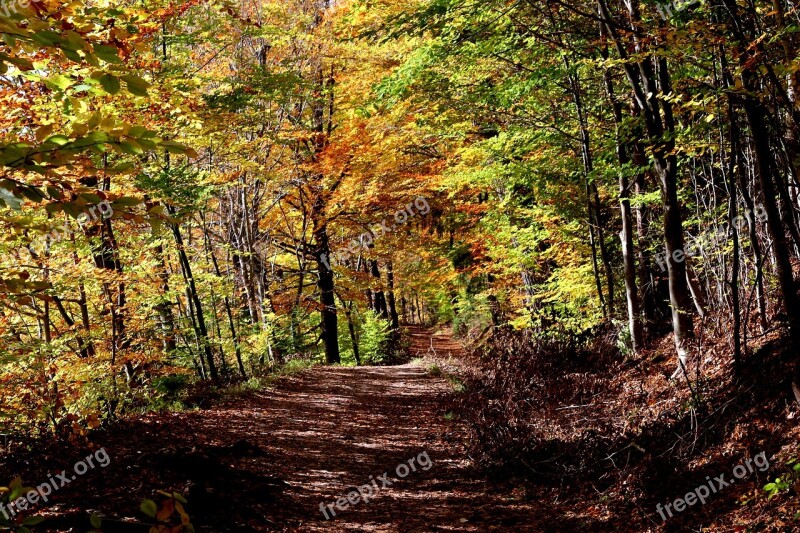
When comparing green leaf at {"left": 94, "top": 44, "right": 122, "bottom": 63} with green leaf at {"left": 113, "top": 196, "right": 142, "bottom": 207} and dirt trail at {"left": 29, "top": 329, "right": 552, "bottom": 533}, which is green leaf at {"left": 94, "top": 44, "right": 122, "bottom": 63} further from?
dirt trail at {"left": 29, "top": 329, "right": 552, "bottom": 533}

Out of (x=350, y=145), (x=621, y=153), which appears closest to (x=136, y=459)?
(x=621, y=153)

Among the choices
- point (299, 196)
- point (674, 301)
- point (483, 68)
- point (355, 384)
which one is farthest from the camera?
point (299, 196)

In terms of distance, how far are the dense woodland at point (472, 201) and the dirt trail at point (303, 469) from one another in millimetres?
526

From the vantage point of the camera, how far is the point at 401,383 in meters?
15.3

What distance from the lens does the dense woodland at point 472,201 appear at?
4.66 m

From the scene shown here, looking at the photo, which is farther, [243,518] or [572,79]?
[572,79]

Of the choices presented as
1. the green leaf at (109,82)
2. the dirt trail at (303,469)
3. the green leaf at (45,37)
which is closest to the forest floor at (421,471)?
the dirt trail at (303,469)

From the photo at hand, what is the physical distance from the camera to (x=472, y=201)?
60.0ft

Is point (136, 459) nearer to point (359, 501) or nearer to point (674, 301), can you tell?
point (359, 501)

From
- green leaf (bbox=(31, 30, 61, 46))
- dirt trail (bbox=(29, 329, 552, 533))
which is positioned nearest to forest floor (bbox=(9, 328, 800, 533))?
dirt trail (bbox=(29, 329, 552, 533))

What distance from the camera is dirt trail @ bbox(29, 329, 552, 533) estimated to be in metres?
5.29

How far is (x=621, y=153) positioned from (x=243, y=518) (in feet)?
26.0

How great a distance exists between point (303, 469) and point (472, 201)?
1260cm

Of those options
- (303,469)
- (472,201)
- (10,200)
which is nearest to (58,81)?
(10,200)
